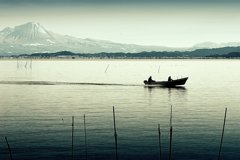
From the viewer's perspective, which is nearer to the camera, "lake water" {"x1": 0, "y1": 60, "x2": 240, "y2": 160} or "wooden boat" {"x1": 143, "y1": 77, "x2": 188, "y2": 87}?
"lake water" {"x1": 0, "y1": 60, "x2": 240, "y2": 160}

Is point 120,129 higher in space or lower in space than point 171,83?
higher

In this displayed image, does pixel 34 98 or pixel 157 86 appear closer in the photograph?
pixel 34 98

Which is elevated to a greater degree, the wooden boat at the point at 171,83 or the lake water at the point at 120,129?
the lake water at the point at 120,129

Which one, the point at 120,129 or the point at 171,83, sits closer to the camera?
the point at 120,129

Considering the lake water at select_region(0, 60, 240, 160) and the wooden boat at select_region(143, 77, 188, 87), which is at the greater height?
the lake water at select_region(0, 60, 240, 160)

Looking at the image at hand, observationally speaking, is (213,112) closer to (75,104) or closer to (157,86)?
(75,104)

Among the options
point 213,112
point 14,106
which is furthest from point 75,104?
point 213,112

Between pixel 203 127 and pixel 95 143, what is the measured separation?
13239 millimetres

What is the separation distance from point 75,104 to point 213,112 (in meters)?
21.2

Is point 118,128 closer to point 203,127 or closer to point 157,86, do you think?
point 203,127

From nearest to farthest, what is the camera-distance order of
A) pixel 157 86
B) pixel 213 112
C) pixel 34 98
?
pixel 213 112 → pixel 34 98 → pixel 157 86

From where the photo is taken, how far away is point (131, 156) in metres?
33.1

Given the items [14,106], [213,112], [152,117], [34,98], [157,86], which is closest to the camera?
[152,117]

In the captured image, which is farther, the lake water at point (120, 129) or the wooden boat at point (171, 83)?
the wooden boat at point (171, 83)
